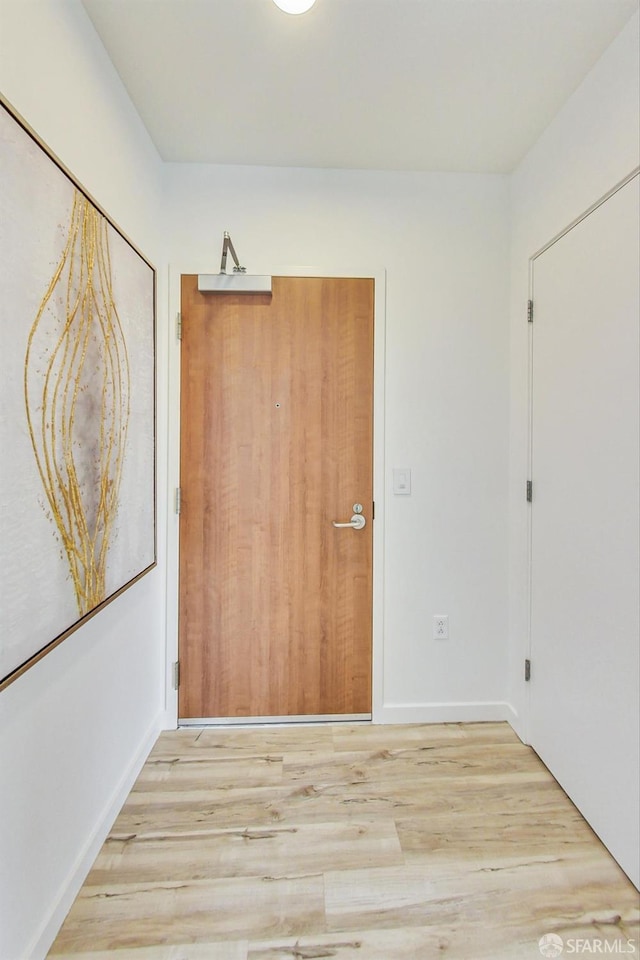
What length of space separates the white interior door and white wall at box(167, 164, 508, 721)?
0.24 meters

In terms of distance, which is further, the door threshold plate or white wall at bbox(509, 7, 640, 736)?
the door threshold plate

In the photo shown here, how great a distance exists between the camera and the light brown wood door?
1920mm

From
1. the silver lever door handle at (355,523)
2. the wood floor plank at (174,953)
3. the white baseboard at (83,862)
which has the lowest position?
the wood floor plank at (174,953)

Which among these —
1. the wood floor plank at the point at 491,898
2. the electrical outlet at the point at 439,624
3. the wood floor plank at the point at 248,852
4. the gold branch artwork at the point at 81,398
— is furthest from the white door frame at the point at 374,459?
the wood floor plank at the point at 491,898

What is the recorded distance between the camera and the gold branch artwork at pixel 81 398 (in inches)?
41.1

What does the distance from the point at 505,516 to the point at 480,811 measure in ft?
3.86

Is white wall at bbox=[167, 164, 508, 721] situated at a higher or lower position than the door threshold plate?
higher

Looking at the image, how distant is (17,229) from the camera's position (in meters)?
0.93

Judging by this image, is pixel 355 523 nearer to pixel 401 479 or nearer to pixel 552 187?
pixel 401 479

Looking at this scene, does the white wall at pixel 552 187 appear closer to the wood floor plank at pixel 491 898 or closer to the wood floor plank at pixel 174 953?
the wood floor plank at pixel 491 898

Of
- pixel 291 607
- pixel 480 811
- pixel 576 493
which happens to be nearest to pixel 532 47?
pixel 576 493

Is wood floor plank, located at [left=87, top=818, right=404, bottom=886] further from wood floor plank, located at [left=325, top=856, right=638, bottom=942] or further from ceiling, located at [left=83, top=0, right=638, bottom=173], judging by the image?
ceiling, located at [left=83, top=0, right=638, bottom=173]

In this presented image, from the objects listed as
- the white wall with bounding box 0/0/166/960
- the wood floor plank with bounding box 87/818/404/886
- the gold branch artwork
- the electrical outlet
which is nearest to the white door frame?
the white wall with bounding box 0/0/166/960

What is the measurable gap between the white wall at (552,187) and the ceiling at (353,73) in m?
0.08
